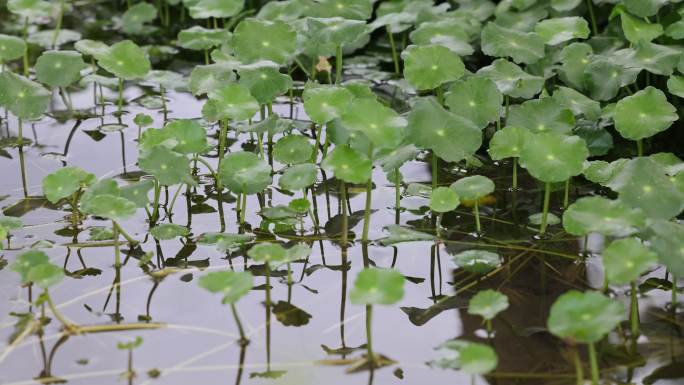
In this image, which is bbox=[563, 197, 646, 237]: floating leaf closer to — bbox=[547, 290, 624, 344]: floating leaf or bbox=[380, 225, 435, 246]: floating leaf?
bbox=[547, 290, 624, 344]: floating leaf

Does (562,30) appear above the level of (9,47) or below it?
above

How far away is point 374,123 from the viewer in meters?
1.90

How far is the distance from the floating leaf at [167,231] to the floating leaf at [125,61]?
0.63 metres

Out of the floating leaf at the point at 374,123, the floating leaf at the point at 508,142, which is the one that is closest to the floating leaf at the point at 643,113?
the floating leaf at the point at 508,142

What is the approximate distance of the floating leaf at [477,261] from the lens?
1.91 meters

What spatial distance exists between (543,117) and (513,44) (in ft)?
0.93

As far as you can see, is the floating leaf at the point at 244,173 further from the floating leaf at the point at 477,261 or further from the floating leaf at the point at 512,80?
the floating leaf at the point at 512,80

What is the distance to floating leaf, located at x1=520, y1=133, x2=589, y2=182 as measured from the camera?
1944 millimetres

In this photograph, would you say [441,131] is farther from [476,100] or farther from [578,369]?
[578,369]

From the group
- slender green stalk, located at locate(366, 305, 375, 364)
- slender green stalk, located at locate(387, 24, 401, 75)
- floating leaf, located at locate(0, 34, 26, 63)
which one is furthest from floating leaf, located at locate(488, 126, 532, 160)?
floating leaf, located at locate(0, 34, 26, 63)

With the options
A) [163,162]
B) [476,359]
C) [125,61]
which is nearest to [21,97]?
[125,61]

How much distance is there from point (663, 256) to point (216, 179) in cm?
106

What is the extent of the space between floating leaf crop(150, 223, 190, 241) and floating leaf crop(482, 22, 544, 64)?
91cm

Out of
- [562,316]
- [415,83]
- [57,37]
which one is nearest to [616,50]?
[415,83]
